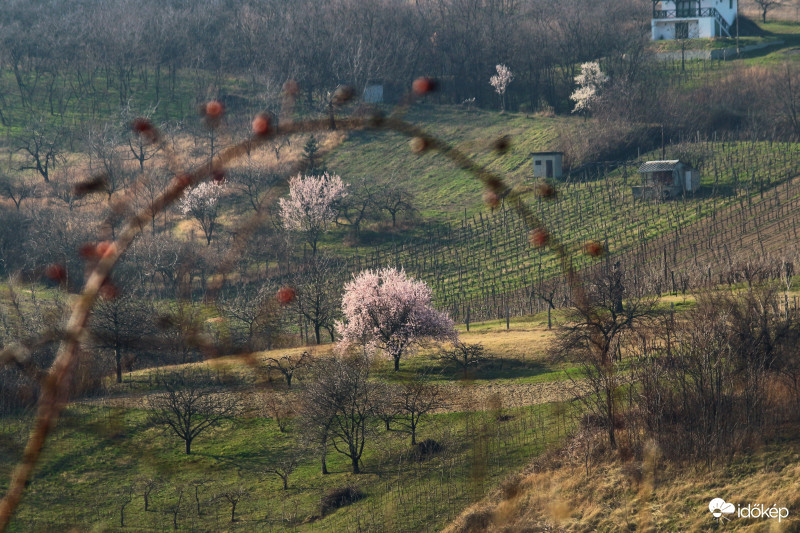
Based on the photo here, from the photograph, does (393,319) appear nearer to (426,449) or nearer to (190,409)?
(190,409)

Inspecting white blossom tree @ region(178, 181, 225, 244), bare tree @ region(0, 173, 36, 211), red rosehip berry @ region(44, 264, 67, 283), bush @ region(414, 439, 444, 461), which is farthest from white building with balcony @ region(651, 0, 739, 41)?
bush @ region(414, 439, 444, 461)

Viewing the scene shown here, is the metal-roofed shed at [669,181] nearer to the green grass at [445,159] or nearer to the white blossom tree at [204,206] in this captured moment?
the green grass at [445,159]

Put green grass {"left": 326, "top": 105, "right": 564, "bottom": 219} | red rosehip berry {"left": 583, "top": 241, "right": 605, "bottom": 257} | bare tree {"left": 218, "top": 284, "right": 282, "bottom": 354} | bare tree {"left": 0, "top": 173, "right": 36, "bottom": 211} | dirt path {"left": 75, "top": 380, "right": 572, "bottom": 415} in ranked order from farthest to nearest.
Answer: green grass {"left": 326, "top": 105, "right": 564, "bottom": 219} < bare tree {"left": 0, "top": 173, "right": 36, "bottom": 211} < red rosehip berry {"left": 583, "top": 241, "right": 605, "bottom": 257} < bare tree {"left": 218, "top": 284, "right": 282, "bottom": 354} < dirt path {"left": 75, "top": 380, "right": 572, "bottom": 415}

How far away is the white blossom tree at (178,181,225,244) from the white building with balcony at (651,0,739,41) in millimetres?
67226

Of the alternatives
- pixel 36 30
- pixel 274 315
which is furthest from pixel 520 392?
pixel 36 30

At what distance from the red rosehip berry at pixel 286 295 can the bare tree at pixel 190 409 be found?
17014mm

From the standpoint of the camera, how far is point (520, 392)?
38.0 meters

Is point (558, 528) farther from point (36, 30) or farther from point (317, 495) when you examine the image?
point (36, 30)

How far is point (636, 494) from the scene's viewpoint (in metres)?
25.9

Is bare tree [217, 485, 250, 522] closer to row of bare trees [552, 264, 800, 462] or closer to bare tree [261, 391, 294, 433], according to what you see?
bare tree [261, 391, 294, 433]

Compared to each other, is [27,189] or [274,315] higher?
[27,189]

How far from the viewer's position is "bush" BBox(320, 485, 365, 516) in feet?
96.8

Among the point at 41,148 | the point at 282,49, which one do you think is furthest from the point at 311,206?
the point at 282,49

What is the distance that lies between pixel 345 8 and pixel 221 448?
9499 centimetres
